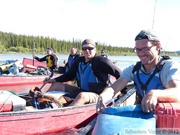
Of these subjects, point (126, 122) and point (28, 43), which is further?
point (28, 43)

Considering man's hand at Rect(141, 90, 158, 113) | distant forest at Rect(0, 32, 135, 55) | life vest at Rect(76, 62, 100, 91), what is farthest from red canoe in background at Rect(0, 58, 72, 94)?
distant forest at Rect(0, 32, 135, 55)

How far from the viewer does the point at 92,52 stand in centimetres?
558

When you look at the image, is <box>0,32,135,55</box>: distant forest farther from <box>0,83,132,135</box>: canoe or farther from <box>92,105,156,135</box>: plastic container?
<box>92,105,156,135</box>: plastic container

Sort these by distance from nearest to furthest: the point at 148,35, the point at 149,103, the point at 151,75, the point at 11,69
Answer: the point at 149,103
the point at 148,35
the point at 151,75
the point at 11,69

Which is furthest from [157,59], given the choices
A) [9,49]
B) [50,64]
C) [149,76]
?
[9,49]

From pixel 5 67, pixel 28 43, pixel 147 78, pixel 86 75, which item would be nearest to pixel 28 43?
pixel 28 43

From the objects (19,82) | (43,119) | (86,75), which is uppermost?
(86,75)

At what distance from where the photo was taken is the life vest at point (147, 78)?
9.62 feet

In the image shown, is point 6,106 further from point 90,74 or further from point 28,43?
point 28,43

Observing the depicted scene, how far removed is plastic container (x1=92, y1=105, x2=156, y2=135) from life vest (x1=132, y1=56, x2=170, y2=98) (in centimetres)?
63

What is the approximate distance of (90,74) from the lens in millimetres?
5750

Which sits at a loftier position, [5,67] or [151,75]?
[151,75]

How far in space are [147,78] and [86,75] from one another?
2.84 m

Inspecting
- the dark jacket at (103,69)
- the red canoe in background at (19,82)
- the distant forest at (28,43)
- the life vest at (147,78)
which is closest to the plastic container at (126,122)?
the life vest at (147,78)
